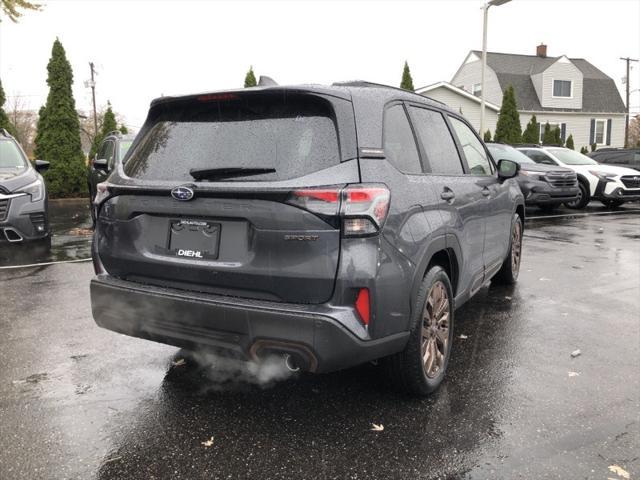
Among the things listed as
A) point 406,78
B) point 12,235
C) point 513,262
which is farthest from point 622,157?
point 12,235

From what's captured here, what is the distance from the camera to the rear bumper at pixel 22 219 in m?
7.67

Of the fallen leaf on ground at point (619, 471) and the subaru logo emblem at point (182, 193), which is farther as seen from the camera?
the subaru logo emblem at point (182, 193)

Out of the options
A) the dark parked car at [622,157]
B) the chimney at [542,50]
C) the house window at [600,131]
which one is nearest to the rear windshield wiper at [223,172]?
the dark parked car at [622,157]

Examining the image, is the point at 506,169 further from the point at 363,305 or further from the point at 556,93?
the point at 556,93

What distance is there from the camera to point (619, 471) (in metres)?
2.74

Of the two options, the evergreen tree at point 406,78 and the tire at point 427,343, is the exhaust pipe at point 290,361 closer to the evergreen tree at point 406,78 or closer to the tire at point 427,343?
the tire at point 427,343

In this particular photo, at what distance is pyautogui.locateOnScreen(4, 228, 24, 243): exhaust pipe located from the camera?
7664 mm

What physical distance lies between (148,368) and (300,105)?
2.12 m

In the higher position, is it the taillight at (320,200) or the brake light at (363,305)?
the taillight at (320,200)

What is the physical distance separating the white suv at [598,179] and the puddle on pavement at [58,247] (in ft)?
37.2

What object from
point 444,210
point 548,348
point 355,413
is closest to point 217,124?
point 444,210

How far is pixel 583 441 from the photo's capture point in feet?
9.91

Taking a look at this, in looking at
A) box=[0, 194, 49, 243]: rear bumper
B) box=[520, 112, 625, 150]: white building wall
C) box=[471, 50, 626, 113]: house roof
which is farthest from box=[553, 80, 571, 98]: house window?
box=[0, 194, 49, 243]: rear bumper

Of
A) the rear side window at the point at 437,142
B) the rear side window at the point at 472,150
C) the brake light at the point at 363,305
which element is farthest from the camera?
the rear side window at the point at 472,150
